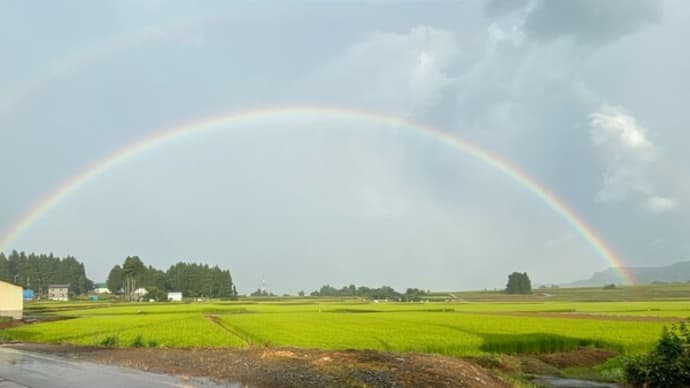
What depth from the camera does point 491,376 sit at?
18828 millimetres

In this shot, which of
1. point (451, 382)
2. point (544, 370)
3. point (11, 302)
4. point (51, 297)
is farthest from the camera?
point (51, 297)

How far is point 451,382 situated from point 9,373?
15344mm

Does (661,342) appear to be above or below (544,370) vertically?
above

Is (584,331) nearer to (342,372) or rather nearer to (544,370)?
(544,370)

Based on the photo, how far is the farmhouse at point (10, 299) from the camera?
73.2 meters

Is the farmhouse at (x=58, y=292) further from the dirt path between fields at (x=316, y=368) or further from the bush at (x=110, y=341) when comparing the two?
the dirt path between fields at (x=316, y=368)

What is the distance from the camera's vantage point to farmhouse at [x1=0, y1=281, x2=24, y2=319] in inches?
2883

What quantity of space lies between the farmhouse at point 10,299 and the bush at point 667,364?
7467 cm

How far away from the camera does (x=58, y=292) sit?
184375 mm

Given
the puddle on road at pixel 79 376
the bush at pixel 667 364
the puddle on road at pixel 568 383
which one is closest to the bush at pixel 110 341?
the puddle on road at pixel 79 376

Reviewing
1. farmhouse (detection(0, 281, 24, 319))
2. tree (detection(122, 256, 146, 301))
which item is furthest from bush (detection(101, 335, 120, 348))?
tree (detection(122, 256, 146, 301))

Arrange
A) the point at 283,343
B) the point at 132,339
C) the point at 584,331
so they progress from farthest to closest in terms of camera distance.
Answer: the point at 584,331 < the point at 132,339 < the point at 283,343

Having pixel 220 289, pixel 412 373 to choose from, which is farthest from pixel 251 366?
pixel 220 289

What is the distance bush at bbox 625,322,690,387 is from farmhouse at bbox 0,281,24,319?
245 ft
